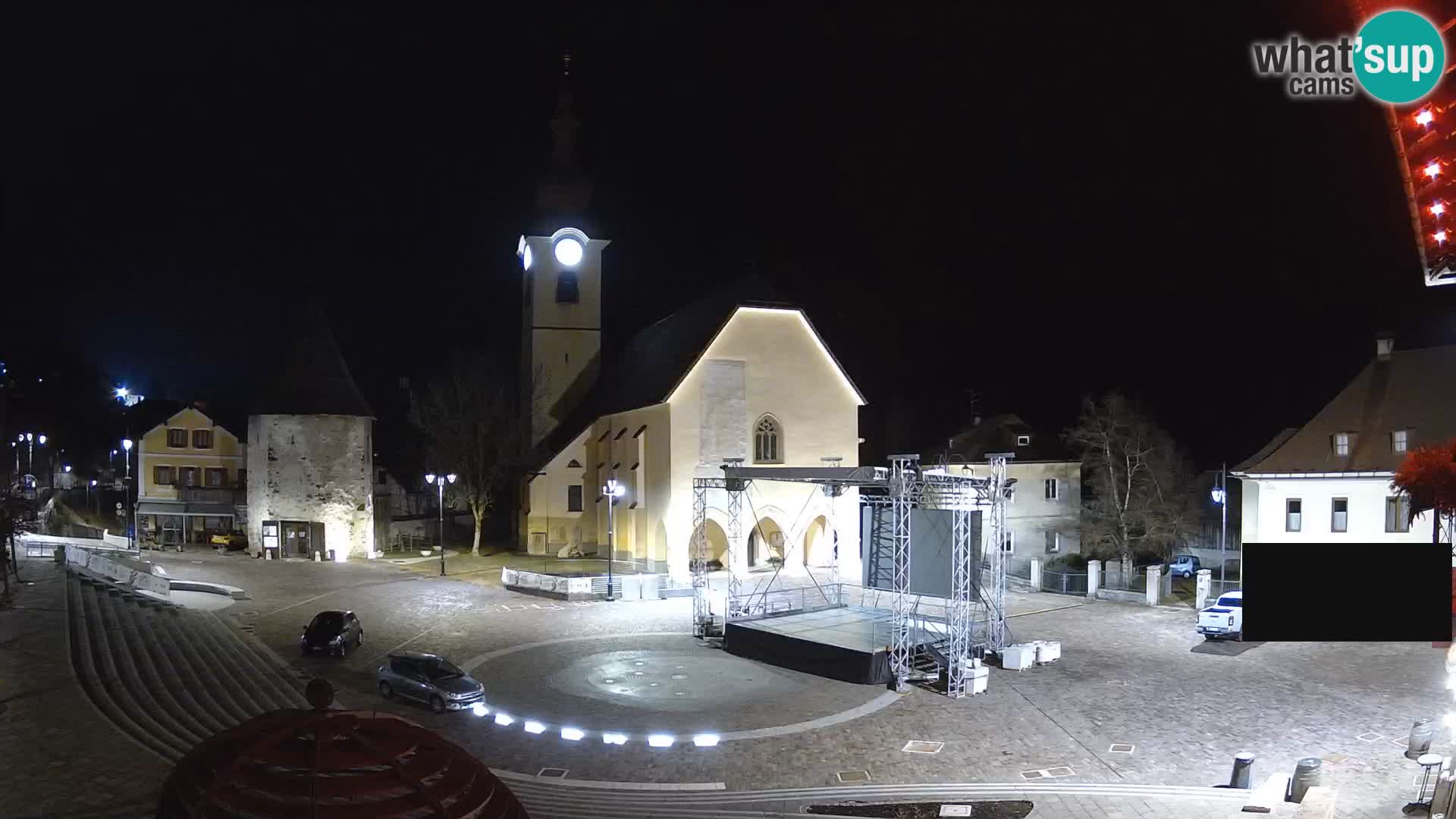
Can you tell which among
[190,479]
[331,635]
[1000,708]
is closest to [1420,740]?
[1000,708]

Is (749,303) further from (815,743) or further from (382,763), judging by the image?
(382,763)

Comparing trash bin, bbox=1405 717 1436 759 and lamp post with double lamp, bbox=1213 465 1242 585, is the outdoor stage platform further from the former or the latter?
lamp post with double lamp, bbox=1213 465 1242 585

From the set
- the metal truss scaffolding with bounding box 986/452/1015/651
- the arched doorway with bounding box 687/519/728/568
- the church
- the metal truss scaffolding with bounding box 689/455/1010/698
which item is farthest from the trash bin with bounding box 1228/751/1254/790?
the arched doorway with bounding box 687/519/728/568

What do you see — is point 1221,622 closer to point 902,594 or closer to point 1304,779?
point 902,594

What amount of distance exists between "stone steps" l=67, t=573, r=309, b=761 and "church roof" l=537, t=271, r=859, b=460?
18.5 metres

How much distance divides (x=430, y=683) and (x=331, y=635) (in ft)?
18.8

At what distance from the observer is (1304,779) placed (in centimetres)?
1288

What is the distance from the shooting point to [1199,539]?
4972 cm

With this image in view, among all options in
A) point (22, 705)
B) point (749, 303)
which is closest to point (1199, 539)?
point (749, 303)

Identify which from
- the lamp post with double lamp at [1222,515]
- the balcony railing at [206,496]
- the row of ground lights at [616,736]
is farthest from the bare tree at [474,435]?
the lamp post with double lamp at [1222,515]

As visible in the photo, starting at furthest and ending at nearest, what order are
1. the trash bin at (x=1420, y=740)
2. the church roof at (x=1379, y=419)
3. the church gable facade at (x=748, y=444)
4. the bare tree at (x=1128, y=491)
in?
1. the church gable facade at (x=748, y=444)
2. the bare tree at (x=1128, y=491)
3. the church roof at (x=1379, y=419)
4. the trash bin at (x=1420, y=740)

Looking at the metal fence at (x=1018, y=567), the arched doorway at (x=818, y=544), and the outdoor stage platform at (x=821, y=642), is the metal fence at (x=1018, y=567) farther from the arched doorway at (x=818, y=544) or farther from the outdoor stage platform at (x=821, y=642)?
the outdoor stage platform at (x=821, y=642)

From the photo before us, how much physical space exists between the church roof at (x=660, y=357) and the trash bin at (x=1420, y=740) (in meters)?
26.5
